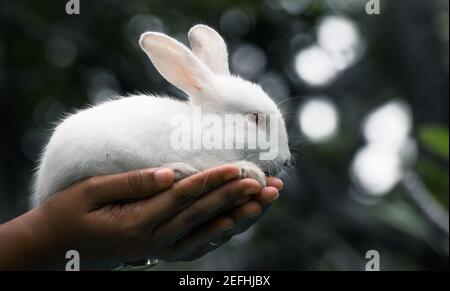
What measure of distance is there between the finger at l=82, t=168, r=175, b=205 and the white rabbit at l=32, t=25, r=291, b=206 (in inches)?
4.0

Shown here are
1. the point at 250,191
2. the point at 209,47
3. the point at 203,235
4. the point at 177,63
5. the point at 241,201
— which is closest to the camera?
the point at 250,191

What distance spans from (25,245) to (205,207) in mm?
812

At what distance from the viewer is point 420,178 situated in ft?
17.7

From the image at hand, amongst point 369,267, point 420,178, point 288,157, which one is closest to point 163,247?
point 288,157

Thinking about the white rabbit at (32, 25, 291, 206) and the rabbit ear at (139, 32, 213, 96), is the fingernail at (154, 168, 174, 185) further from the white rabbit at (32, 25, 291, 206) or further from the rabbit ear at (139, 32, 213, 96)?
the rabbit ear at (139, 32, 213, 96)

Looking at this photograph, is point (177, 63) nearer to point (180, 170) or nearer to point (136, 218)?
point (180, 170)

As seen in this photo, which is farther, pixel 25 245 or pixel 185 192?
pixel 25 245

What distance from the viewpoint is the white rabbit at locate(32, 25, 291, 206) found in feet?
7.90

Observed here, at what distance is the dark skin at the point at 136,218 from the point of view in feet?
7.19

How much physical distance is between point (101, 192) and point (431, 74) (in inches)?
202

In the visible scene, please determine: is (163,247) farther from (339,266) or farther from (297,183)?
(339,266)

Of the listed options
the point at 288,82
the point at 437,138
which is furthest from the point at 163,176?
the point at 288,82

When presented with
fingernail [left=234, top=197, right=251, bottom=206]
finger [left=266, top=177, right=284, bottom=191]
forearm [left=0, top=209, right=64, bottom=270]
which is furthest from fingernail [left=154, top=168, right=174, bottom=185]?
forearm [left=0, top=209, right=64, bottom=270]

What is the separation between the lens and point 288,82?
6844 millimetres
